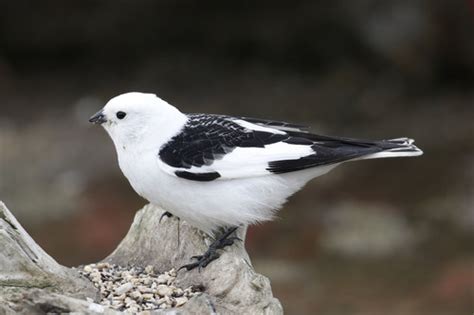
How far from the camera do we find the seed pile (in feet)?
17.4

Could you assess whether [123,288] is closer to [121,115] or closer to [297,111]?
[121,115]

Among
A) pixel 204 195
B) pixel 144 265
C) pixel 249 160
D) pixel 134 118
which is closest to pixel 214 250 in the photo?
pixel 204 195

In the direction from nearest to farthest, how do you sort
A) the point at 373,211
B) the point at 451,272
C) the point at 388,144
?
the point at 388,144 → the point at 451,272 → the point at 373,211

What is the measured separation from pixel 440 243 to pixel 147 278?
7.35 meters

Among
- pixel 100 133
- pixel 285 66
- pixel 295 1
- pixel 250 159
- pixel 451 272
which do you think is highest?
pixel 295 1

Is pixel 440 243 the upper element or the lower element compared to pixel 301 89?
lower

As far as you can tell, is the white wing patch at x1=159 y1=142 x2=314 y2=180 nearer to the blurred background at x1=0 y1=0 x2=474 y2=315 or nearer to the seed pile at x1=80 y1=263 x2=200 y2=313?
the seed pile at x1=80 y1=263 x2=200 y2=313

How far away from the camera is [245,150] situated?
600 centimetres

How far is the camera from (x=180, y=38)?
55.7 ft

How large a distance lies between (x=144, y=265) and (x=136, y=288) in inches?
18.1

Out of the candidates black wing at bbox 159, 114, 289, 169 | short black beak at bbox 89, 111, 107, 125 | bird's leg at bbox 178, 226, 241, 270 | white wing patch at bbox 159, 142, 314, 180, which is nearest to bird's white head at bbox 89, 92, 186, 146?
short black beak at bbox 89, 111, 107, 125

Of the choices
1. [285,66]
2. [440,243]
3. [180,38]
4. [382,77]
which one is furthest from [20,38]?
[440,243]

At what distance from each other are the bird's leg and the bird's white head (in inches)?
29.2

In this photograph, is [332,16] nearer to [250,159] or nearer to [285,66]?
[285,66]
